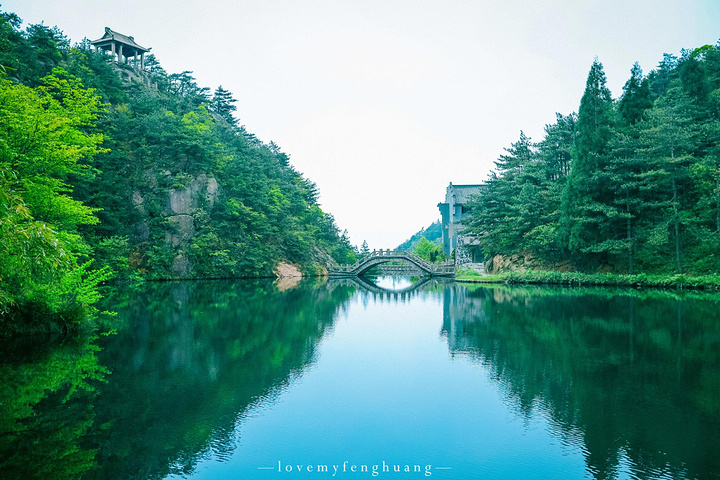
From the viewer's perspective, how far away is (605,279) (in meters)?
31.2

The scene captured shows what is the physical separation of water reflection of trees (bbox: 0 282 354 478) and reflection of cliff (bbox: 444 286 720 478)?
173 inches

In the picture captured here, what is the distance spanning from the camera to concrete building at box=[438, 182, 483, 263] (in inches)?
2004

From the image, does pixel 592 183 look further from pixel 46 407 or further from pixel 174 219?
pixel 174 219

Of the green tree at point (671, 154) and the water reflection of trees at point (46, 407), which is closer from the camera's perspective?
the water reflection of trees at point (46, 407)

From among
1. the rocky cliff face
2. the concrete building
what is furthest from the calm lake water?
the concrete building

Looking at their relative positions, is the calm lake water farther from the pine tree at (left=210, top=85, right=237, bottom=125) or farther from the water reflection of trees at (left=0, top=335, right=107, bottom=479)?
the pine tree at (left=210, top=85, right=237, bottom=125)

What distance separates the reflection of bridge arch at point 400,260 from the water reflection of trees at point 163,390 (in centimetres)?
3426

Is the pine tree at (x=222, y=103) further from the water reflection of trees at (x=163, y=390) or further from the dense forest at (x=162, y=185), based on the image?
the water reflection of trees at (x=163, y=390)

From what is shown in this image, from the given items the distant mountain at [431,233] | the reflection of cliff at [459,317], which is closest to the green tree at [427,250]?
the distant mountain at [431,233]

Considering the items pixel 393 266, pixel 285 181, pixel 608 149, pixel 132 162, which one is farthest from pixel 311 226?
pixel 608 149

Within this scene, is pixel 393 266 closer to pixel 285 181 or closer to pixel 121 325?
pixel 285 181

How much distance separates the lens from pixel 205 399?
8109 millimetres

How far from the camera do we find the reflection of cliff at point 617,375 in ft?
20.0

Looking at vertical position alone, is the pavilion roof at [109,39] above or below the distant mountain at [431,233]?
above
